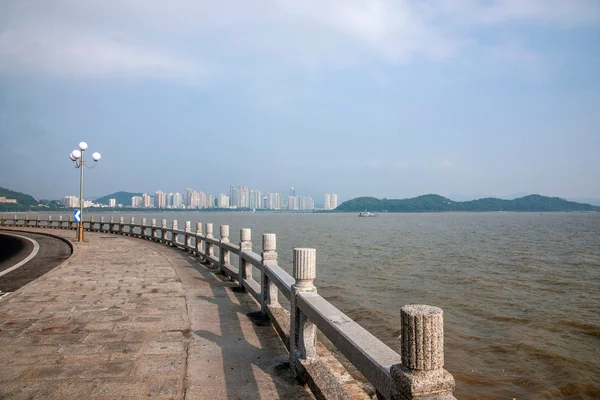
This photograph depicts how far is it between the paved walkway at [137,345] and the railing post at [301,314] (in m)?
0.28

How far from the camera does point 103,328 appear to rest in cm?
604

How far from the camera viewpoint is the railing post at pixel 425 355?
2023 millimetres

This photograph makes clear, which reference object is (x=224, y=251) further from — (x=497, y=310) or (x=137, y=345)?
(x=497, y=310)

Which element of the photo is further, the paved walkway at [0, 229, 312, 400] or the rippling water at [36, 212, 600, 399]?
the rippling water at [36, 212, 600, 399]

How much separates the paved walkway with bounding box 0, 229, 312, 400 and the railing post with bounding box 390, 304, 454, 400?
228cm

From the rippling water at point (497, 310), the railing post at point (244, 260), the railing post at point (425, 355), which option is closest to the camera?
the railing post at point (425, 355)

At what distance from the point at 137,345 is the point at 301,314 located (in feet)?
7.57

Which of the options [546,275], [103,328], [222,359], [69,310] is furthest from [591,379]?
[546,275]

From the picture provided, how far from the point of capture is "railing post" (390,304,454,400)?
2.02 m

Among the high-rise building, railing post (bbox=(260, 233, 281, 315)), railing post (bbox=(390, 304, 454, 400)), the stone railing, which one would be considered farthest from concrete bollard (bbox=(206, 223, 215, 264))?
the high-rise building

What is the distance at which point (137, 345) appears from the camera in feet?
17.5

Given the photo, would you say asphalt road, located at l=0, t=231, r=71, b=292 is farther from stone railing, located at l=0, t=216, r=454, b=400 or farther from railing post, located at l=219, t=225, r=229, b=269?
stone railing, located at l=0, t=216, r=454, b=400

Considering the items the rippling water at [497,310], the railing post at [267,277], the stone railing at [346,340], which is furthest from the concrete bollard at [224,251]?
the railing post at [267,277]

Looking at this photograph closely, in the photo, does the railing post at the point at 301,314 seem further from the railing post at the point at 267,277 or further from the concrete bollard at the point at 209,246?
the concrete bollard at the point at 209,246
